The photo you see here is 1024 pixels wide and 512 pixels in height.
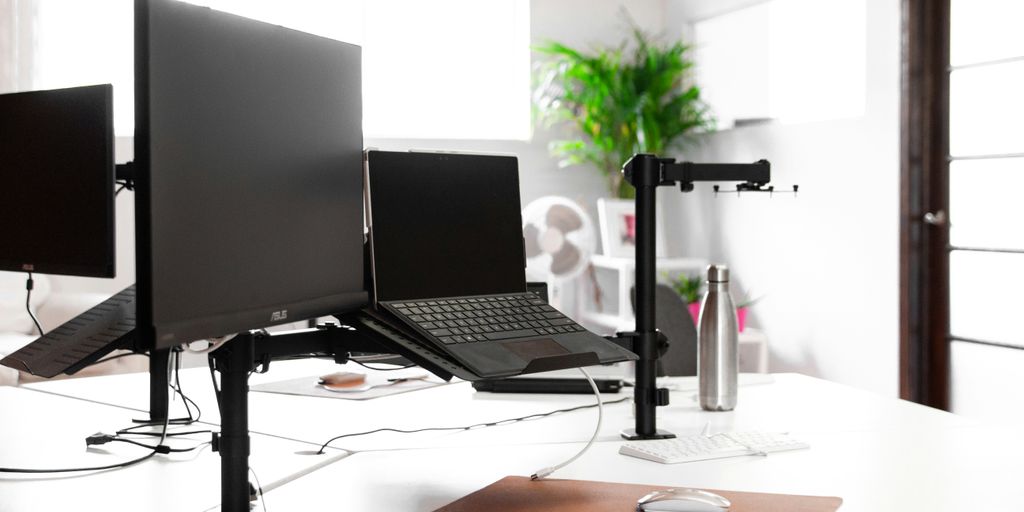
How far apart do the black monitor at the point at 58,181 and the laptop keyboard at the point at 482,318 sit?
1.70 feet

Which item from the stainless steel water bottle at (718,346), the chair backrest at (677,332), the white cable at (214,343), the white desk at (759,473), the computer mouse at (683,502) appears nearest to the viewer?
the white cable at (214,343)

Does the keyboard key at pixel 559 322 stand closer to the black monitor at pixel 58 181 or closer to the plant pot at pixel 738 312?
the black monitor at pixel 58 181

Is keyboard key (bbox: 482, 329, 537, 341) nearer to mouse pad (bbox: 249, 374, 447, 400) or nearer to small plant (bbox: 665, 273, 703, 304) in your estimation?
mouse pad (bbox: 249, 374, 447, 400)

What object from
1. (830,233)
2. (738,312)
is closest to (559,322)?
(830,233)

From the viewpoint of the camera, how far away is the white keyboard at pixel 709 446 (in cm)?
137

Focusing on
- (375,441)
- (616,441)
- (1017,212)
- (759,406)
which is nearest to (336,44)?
(375,441)

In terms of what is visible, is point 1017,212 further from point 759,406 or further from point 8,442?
point 8,442

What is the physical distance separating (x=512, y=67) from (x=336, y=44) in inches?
178

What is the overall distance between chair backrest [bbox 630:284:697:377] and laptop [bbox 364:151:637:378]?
126 cm

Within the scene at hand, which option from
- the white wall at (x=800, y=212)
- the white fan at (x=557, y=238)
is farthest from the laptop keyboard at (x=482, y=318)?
the white fan at (x=557, y=238)

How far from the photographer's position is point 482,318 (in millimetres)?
1281

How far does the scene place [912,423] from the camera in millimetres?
1652

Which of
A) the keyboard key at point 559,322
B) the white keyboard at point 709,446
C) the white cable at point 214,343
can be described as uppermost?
the white cable at point 214,343

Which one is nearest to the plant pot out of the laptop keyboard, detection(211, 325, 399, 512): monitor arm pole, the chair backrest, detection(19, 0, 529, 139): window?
detection(19, 0, 529, 139): window
